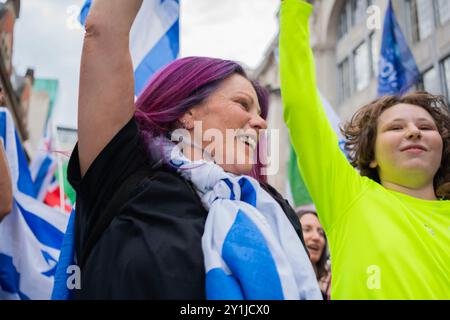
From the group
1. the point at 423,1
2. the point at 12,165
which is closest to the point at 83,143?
the point at 12,165

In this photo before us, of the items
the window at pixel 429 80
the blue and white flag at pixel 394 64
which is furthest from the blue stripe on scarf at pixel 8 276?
the window at pixel 429 80

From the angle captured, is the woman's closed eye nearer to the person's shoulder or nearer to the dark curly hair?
the person's shoulder

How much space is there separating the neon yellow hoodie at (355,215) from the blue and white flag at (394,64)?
17.5 ft

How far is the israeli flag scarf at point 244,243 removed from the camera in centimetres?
122

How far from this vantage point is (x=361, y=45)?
1914cm

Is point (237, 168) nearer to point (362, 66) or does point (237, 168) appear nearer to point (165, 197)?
point (165, 197)

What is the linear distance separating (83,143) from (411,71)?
21.9ft

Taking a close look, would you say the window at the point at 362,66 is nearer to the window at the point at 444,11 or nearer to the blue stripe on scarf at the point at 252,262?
the window at the point at 444,11

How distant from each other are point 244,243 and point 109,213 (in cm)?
38

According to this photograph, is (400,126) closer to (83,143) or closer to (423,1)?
(83,143)

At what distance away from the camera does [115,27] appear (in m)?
1.48

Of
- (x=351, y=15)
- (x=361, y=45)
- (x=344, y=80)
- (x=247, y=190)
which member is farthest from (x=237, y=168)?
(x=344, y=80)

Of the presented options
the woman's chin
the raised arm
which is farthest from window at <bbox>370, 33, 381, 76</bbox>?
the raised arm

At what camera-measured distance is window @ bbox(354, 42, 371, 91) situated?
18.3 meters
